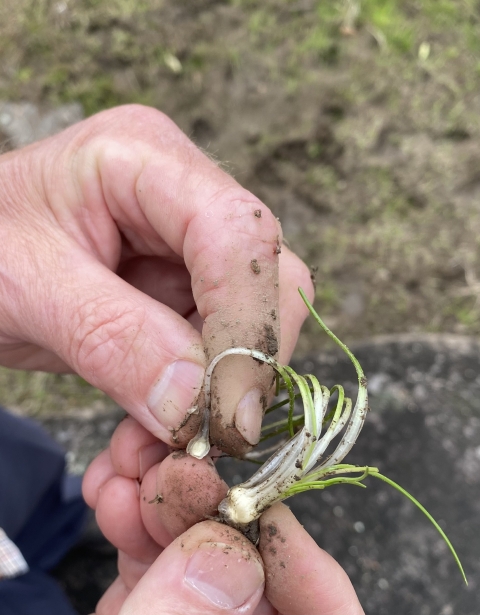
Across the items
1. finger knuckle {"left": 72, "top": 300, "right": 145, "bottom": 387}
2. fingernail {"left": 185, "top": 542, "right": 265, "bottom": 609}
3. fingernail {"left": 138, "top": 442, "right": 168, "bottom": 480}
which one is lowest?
fingernail {"left": 138, "top": 442, "right": 168, "bottom": 480}

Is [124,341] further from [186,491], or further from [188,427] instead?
[186,491]

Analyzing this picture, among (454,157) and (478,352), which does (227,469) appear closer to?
(478,352)

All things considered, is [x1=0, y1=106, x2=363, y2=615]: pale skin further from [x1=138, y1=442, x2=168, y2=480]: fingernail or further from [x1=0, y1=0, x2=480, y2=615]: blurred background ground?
[x1=0, y1=0, x2=480, y2=615]: blurred background ground

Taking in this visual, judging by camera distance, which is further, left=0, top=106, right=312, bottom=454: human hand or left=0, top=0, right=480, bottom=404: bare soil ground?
left=0, top=0, right=480, bottom=404: bare soil ground

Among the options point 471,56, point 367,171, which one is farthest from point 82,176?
point 471,56

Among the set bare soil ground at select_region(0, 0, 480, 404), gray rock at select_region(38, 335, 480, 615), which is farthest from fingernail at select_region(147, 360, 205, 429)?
bare soil ground at select_region(0, 0, 480, 404)

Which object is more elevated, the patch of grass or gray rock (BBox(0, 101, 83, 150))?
gray rock (BBox(0, 101, 83, 150))
